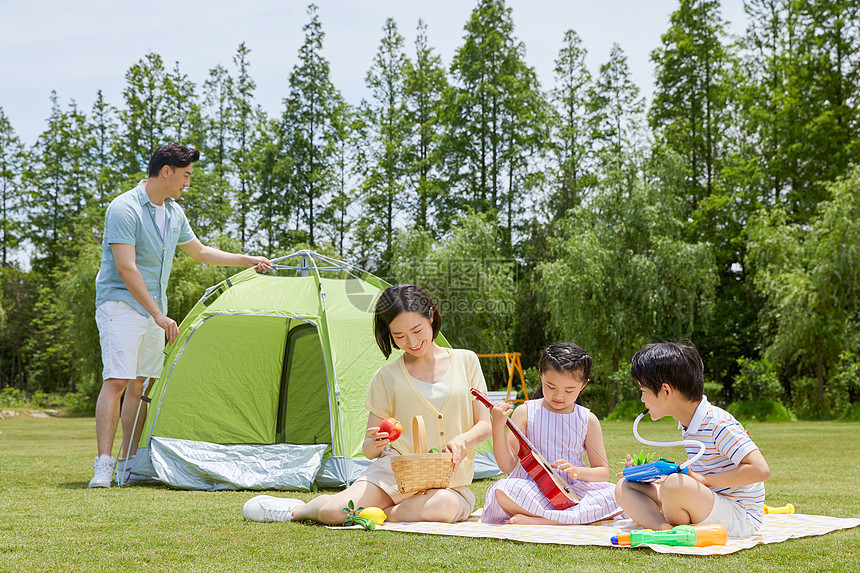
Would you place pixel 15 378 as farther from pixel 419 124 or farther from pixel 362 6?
pixel 362 6

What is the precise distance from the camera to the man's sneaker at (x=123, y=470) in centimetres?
494

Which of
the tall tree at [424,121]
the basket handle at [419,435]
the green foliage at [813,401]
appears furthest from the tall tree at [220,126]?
the basket handle at [419,435]

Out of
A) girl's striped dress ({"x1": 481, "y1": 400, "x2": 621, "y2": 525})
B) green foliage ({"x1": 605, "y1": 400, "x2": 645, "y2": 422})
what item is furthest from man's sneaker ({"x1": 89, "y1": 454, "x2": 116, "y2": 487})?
green foliage ({"x1": 605, "y1": 400, "x2": 645, "y2": 422})

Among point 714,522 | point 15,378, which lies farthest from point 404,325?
point 15,378

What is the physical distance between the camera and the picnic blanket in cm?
258

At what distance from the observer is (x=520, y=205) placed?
22875 mm

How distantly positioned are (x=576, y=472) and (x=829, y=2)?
19.0m

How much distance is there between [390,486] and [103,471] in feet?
7.65

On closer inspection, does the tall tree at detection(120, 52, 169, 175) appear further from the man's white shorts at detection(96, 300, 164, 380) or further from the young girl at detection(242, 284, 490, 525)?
the young girl at detection(242, 284, 490, 525)

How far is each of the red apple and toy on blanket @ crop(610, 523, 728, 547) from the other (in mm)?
907

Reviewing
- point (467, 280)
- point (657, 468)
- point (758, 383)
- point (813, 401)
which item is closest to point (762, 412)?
point (758, 383)

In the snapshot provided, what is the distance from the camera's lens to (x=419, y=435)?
9.70ft

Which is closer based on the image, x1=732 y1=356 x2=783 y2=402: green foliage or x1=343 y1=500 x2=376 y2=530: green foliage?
x1=343 y1=500 x2=376 y2=530: green foliage

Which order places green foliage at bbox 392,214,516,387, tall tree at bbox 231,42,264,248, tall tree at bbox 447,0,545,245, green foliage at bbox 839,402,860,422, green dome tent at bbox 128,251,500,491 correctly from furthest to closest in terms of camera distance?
tall tree at bbox 231,42,264,248
tall tree at bbox 447,0,545,245
green foliage at bbox 392,214,516,387
green foliage at bbox 839,402,860,422
green dome tent at bbox 128,251,500,491
